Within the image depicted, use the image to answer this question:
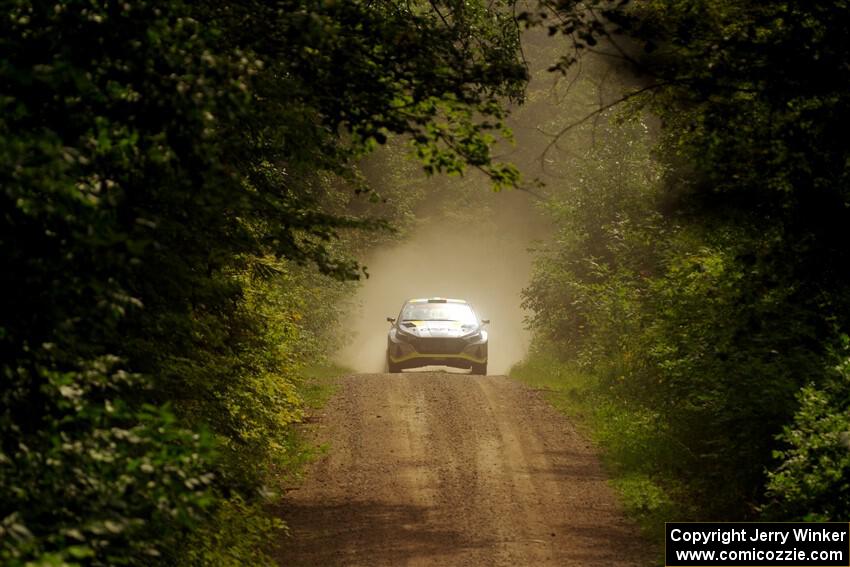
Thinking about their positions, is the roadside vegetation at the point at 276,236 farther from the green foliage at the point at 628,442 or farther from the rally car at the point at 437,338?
the rally car at the point at 437,338

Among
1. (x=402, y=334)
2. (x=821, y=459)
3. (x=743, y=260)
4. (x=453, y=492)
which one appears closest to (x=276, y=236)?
(x=743, y=260)

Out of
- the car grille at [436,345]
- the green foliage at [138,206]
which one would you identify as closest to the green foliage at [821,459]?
the green foliage at [138,206]

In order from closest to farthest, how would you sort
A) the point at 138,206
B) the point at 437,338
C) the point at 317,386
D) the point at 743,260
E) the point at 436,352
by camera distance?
the point at 138,206
the point at 743,260
the point at 317,386
the point at 437,338
the point at 436,352

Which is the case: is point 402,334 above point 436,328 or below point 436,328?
below

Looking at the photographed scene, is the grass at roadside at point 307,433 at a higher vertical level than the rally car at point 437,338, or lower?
lower

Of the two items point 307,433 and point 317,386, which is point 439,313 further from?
point 307,433

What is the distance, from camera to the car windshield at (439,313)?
26033mm

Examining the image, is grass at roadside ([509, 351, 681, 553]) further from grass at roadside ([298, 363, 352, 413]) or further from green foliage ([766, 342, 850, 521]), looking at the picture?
grass at roadside ([298, 363, 352, 413])

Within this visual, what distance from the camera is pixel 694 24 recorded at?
1056cm

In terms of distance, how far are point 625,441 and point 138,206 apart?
11.5 m

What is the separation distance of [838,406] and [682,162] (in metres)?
6.23

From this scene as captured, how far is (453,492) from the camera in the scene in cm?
1385

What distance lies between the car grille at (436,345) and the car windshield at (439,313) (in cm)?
72

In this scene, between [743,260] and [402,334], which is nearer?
[743,260]
